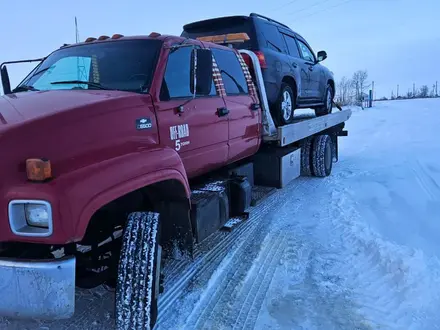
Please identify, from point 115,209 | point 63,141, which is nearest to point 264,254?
point 115,209

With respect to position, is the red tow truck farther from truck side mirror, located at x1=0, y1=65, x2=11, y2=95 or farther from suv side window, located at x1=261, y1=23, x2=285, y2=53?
suv side window, located at x1=261, y1=23, x2=285, y2=53

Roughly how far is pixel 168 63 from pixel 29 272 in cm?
222

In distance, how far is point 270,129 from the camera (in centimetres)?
598

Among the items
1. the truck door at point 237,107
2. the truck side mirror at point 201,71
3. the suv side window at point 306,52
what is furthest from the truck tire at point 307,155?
the truck side mirror at point 201,71

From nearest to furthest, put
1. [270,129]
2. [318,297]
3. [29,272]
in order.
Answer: [29,272] < [318,297] < [270,129]

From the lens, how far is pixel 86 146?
2746 millimetres

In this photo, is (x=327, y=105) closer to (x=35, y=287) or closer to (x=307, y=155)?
(x=307, y=155)

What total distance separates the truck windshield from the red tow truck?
0.01 m

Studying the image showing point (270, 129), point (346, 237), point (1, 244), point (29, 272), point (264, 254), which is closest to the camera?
point (29, 272)

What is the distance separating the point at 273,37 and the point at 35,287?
6.16m

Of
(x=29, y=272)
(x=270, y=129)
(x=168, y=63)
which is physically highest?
(x=168, y=63)

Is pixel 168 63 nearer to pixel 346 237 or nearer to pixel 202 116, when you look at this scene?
pixel 202 116

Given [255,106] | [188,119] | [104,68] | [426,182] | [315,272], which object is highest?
[104,68]

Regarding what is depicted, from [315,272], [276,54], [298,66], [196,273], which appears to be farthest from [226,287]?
[298,66]
